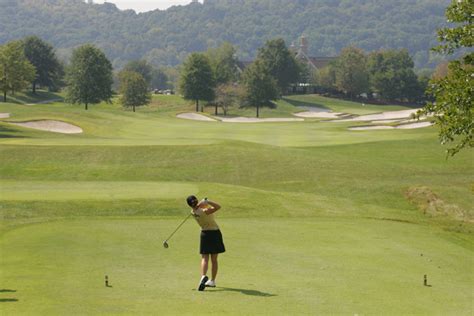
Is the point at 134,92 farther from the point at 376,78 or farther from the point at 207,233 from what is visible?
the point at 207,233

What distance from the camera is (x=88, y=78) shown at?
117 meters

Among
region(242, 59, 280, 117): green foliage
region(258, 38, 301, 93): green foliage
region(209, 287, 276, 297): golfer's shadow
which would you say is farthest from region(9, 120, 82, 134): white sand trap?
region(258, 38, 301, 93): green foliage

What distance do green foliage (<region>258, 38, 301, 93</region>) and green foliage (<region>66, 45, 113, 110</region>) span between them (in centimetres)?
6234

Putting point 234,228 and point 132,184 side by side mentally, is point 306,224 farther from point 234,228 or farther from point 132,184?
point 132,184

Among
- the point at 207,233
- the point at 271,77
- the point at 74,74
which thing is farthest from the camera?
the point at 271,77

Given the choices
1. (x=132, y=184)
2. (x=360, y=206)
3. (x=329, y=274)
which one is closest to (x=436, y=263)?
(x=329, y=274)

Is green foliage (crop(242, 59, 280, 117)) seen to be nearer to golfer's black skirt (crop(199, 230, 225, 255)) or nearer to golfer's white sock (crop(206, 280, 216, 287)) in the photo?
golfer's black skirt (crop(199, 230, 225, 255))

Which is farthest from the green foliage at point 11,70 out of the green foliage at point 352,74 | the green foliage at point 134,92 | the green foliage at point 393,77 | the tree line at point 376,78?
the green foliage at point 393,77

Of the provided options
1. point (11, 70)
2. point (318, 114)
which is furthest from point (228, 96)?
point (11, 70)

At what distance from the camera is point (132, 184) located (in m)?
35.8

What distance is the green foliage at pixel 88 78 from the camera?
117 metres

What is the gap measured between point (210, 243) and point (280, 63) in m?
161

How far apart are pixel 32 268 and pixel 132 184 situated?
678 inches

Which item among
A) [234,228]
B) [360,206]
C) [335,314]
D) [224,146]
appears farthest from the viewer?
[224,146]
